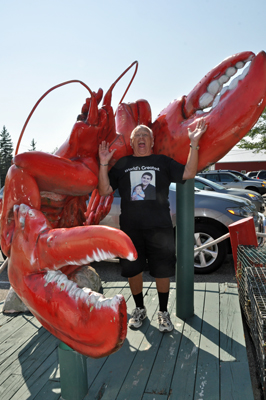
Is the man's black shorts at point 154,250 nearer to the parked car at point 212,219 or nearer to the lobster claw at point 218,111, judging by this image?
the lobster claw at point 218,111

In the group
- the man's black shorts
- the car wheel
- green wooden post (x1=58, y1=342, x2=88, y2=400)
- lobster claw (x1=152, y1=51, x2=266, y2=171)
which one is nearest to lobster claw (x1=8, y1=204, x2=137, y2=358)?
green wooden post (x1=58, y1=342, x2=88, y2=400)

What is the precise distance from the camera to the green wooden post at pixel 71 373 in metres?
1.96

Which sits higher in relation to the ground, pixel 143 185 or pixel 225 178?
pixel 143 185

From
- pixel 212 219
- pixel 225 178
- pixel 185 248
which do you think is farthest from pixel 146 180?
pixel 225 178

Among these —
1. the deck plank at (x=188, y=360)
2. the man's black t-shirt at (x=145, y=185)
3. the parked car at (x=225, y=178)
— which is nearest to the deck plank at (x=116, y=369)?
the deck plank at (x=188, y=360)

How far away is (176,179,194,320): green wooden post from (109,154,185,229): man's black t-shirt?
0.46 meters

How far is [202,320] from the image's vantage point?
3.01m

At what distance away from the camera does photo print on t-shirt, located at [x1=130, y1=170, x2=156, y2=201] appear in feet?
7.85

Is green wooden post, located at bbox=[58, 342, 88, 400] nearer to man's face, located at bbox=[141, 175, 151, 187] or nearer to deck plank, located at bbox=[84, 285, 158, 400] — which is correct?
deck plank, located at bbox=[84, 285, 158, 400]

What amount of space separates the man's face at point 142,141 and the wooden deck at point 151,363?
4.85 ft

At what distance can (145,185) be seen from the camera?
7.88 ft

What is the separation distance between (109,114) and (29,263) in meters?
0.99

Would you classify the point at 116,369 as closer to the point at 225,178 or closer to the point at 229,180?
the point at 225,178

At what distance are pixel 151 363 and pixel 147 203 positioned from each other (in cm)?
112
